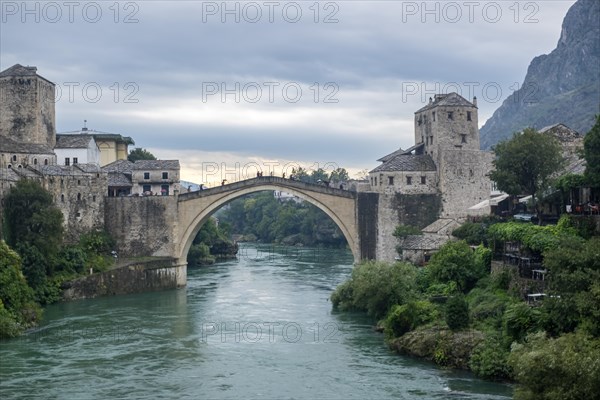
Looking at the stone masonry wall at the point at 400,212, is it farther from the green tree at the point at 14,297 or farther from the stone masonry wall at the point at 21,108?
the stone masonry wall at the point at 21,108

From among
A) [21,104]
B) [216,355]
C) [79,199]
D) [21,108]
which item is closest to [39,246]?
[79,199]

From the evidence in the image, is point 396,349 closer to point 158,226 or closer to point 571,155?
point 571,155

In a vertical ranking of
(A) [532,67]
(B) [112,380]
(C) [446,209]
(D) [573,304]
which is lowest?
(B) [112,380]

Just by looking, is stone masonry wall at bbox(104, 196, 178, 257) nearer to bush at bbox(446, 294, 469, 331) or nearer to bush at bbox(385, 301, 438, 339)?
bush at bbox(385, 301, 438, 339)

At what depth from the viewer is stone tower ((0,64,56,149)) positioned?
2557 inches

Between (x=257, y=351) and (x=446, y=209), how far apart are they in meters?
28.2

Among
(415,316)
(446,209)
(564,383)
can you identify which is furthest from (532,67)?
(564,383)

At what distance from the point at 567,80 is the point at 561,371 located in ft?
497

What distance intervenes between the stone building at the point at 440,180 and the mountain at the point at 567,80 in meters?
74.4

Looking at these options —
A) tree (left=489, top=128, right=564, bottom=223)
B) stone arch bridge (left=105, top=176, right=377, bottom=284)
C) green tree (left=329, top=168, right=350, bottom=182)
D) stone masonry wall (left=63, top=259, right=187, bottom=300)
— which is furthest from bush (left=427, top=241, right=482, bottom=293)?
green tree (left=329, top=168, right=350, bottom=182)

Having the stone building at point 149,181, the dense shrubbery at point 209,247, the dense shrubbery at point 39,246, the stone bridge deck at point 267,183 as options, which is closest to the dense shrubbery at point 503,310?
the stone bridge deck at point 267,183

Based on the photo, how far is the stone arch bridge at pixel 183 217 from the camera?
62562 millimetres

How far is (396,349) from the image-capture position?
119 feet

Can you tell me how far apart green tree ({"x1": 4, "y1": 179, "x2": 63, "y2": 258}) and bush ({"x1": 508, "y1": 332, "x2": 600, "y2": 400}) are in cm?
3367
